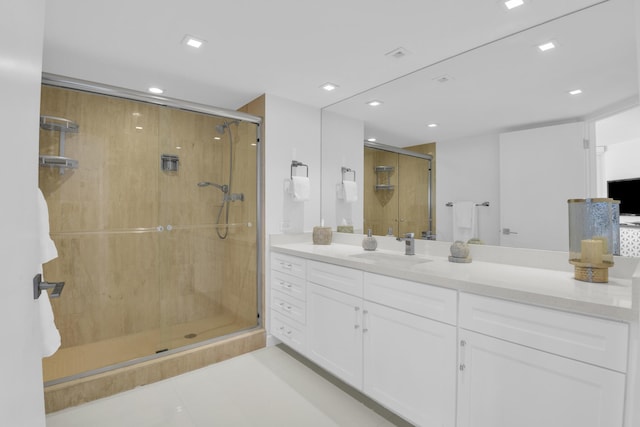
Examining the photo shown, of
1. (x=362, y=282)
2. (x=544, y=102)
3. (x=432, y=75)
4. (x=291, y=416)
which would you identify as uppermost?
(x=432, y=75)

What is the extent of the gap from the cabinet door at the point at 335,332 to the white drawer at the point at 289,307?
0.32 feet

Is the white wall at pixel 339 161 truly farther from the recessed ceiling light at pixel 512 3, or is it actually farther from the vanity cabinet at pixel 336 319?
the recessed ceiling light at pixel 512 3

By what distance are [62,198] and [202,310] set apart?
1.42m

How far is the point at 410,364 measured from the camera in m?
1.61

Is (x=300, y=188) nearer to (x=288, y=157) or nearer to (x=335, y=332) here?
(x=288, y=157)

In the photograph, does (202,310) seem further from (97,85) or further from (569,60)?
(569,60)

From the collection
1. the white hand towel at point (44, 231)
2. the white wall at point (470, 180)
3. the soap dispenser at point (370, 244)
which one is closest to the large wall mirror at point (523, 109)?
the white wall at point (470, 180)

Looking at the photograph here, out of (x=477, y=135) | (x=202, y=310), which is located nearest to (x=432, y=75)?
(x=477, y=135)

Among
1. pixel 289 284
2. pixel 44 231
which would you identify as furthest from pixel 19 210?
pixel 289 284

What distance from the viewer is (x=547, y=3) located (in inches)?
60.4

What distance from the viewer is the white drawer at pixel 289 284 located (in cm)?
240

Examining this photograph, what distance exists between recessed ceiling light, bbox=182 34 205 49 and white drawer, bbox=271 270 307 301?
5.89 feet

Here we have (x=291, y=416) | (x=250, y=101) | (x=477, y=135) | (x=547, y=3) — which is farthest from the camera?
(x=250, y=101)

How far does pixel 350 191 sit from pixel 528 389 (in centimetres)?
207
